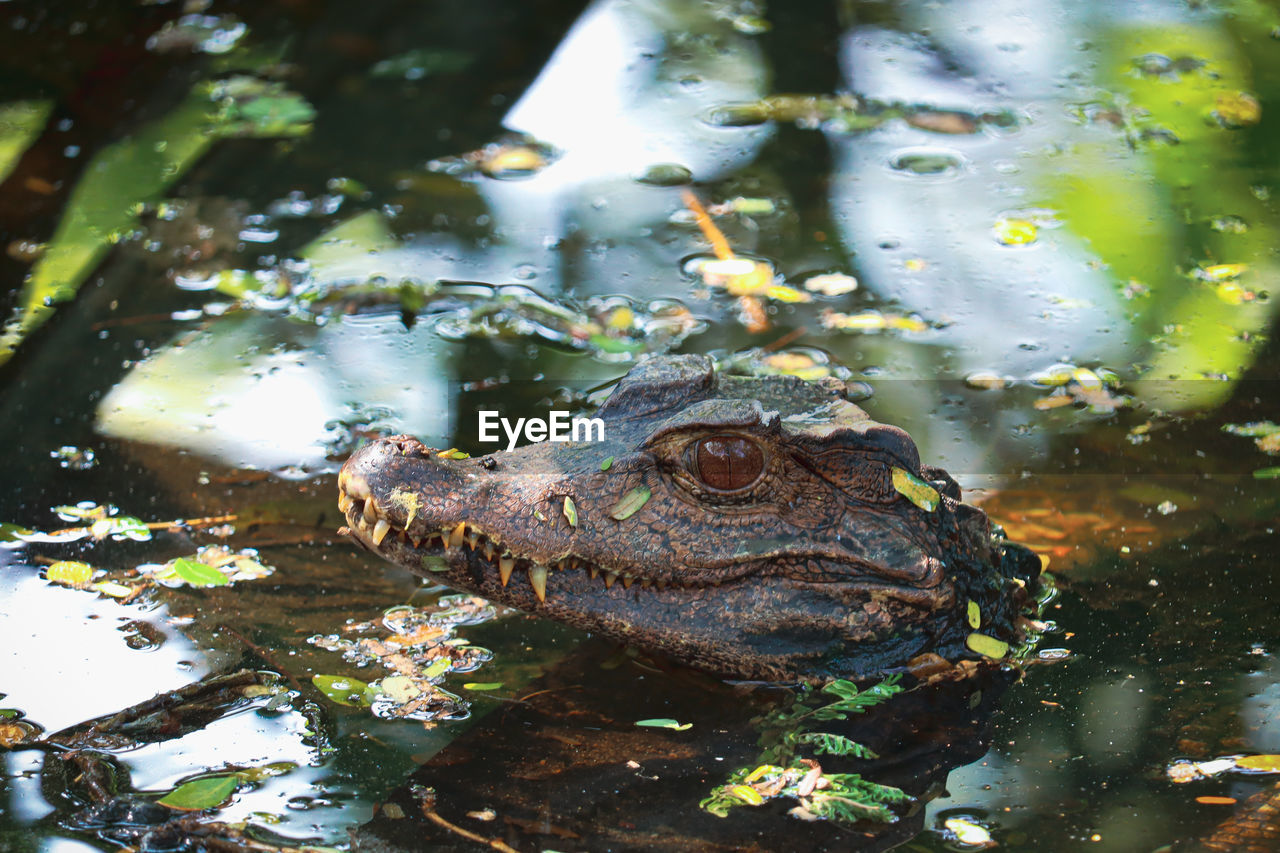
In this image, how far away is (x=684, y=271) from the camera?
6523 mm

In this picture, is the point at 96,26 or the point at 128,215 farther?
the point at 96,26

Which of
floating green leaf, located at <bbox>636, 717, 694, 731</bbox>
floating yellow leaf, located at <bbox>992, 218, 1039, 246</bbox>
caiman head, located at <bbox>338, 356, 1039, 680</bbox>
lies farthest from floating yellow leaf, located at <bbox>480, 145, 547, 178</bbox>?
floating green leaf, located at <bbox>636, 717, 694, 731</bbox>

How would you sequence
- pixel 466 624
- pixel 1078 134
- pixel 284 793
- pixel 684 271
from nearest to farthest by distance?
1. pixel 284 793
2. pixel 466 624
3. pixel 684 271
4. pixel 1078 134

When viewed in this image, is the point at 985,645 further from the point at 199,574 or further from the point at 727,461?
the point at 199,574

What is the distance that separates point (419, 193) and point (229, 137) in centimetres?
158

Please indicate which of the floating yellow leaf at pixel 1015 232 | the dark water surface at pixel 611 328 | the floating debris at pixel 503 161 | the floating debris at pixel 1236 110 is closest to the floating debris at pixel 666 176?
the dark water surface at pixel 611 328

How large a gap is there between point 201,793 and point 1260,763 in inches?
112

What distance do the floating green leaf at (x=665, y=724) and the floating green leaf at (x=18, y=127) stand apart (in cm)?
591

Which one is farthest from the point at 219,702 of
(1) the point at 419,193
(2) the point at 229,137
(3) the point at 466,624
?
(2) the point at 229,137

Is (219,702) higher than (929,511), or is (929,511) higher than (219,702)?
(929,511)

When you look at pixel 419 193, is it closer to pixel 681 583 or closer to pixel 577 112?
pixel 577 112

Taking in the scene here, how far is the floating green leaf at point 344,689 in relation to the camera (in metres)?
3.73

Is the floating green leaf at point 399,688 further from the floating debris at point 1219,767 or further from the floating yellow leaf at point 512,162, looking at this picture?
the floating yellow leaf at point 512,162

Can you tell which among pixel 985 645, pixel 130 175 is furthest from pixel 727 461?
pixel 130 175
